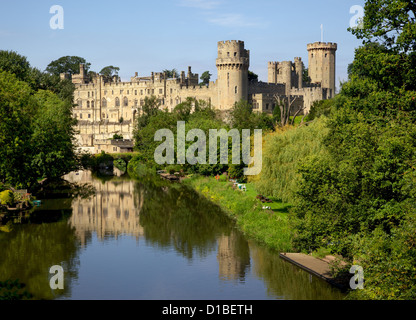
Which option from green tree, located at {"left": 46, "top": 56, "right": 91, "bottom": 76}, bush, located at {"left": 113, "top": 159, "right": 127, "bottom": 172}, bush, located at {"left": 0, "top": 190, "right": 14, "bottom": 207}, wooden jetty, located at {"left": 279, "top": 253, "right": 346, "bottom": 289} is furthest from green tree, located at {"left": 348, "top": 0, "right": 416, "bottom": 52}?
green tree, located at {"left": 46, "top": 56, "right": 91, "bottom": 76}

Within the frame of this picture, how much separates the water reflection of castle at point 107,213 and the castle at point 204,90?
3268 centimetres

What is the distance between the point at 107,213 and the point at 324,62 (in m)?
62.6

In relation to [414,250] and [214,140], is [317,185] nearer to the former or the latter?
[414,250]

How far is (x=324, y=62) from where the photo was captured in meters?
91.5

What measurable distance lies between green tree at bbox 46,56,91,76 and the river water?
90.7 metres

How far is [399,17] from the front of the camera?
2044cm

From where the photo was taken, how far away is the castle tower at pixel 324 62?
300ft

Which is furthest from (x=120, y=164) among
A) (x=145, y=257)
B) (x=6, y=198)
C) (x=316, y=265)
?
(x=316, y=265)

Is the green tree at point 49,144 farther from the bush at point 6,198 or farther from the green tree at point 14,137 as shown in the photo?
the bush at point 6,198
